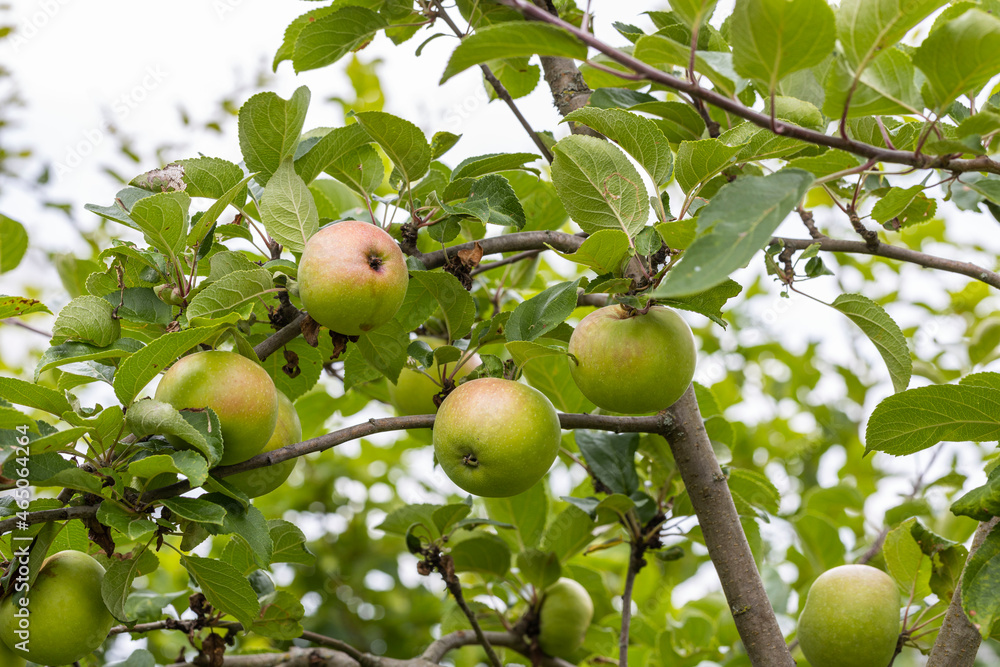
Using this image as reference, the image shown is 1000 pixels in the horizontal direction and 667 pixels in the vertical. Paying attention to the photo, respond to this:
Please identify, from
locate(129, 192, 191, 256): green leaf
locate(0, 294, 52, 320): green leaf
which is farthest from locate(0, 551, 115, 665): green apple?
locate(129, 192, 191, 256): green leaf

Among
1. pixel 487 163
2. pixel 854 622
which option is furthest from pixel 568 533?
pixel 487 163

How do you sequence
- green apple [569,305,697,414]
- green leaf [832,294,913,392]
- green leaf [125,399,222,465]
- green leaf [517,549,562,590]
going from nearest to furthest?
green leaf [125,399,222,465] → green apple [569,305,697,414] → green leaf [832,294,913,392] → green leaf [517,549,562,590]

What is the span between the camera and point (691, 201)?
1437 millimetres

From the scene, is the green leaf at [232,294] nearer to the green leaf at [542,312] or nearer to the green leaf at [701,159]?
the green leaf at [542,312]

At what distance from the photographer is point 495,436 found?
1.34 meters

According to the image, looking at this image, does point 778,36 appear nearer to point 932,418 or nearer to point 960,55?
point 960,55

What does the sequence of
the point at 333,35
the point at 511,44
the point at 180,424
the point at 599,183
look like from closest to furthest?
the point at 511,44, the point at 180,424, the point at 599,183, the point at 333,35

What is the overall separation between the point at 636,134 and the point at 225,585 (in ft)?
3.66

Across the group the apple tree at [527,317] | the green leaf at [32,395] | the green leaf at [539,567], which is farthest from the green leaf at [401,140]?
the green leaf at [539,567]

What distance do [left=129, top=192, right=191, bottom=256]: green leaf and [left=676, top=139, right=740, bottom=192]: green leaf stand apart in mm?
867

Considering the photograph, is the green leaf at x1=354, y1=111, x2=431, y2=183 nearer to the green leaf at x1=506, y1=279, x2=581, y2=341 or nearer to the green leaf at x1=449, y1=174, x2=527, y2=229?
the green leaf at x1=449, y1=174, x2=527, y2=229

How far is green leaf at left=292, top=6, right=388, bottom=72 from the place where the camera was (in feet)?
5.08

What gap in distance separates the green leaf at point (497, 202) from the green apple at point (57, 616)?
0.94 m

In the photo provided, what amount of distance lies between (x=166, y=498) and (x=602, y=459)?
1100 mm
